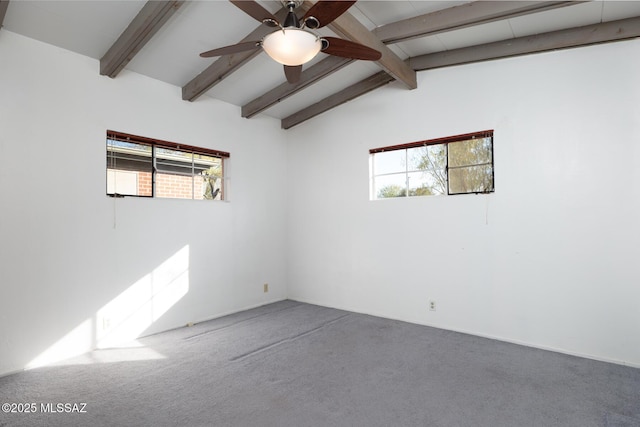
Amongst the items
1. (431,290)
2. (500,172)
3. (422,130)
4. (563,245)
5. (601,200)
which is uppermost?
(422,130)

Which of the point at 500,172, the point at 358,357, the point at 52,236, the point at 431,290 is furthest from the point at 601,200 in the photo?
the point at 52,236

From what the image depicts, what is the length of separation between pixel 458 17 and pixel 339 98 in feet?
6.35

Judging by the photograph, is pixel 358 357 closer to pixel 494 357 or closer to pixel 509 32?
pixel 494 357

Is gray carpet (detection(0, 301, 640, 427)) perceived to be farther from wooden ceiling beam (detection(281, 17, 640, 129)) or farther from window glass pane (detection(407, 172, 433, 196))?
wooden ceiling beam (detection(281, 17, 640, 129))

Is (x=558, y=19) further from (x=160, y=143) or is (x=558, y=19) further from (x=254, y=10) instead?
(x=160, y=143)

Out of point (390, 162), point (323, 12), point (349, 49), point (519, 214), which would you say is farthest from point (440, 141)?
point (323, 12)

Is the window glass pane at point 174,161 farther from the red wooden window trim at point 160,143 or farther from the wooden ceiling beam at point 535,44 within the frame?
the wooden ceiling beam at point 535,44

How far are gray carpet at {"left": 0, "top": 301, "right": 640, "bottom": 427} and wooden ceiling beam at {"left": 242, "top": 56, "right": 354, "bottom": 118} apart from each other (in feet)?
9.16

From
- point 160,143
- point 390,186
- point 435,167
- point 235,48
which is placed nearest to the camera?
point 235,48

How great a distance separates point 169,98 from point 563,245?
4.29 meters

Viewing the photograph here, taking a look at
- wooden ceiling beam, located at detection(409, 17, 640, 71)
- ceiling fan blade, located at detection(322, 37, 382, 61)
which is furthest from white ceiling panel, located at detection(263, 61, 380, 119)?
ceiling fan blade, located at detection(322, 37, 382, 61)

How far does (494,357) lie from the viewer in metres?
3.06

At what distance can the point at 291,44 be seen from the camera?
2072 mm

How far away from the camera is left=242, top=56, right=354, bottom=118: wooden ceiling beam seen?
366 cm
